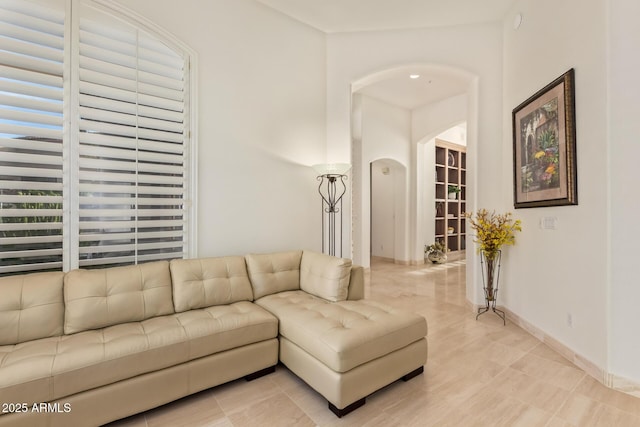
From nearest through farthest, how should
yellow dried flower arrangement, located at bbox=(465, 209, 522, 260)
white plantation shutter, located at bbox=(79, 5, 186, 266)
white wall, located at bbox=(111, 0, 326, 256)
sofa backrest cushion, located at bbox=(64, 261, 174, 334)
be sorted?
sofa backrest cushion, located at bbox=(64, 261, 174, 334), white plantation shutter, located at bbox=(79, 5, 186, 266), white wall, located at bbox=(111, 0, 326, 256), yellow dried flower arrangement, located at bbox=(465, 209, 522, 260)

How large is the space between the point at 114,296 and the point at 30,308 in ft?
1.48

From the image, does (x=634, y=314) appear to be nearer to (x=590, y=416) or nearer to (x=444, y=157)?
(x=590, y=416)

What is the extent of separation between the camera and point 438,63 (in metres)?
4.03

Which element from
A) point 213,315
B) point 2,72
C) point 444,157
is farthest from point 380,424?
point 444,157

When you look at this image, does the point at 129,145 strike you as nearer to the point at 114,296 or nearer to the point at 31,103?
the point at 31,103

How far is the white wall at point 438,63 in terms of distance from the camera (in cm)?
383

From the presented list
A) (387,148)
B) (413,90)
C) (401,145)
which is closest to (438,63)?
(413,90)

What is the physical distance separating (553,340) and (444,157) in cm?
568

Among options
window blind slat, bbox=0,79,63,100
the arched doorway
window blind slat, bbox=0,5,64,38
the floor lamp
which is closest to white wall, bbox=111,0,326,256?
the floor lamp

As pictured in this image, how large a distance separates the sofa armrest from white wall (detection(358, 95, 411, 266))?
11.0ft

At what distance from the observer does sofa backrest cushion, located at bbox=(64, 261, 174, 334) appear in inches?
82.7

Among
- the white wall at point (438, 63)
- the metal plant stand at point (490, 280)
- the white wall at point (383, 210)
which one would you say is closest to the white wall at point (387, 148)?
the white wall at point (383, 210)

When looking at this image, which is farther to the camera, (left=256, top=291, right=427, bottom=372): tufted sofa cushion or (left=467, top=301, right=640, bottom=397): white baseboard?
(left=467, top=301, right=640, bottom=397): white baseboard

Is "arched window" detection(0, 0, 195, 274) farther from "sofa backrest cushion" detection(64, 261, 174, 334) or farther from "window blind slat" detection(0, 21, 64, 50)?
"sofa backrest cushion" detection(64, 261, 174, 334)
